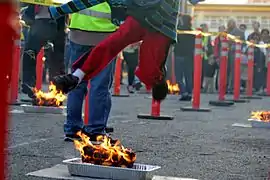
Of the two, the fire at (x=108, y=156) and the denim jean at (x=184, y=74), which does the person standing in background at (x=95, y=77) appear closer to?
the fire at (x=108, y=156)

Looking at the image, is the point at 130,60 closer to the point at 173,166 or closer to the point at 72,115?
the point at 72,115

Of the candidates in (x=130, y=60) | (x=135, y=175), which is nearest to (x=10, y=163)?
(x=135, y=175)

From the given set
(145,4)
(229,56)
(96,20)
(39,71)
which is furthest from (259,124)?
(229,56)

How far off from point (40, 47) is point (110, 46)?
18.3 ft

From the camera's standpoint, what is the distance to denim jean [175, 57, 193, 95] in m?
13.8

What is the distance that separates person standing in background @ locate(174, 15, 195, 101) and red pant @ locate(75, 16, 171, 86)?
9.33 m

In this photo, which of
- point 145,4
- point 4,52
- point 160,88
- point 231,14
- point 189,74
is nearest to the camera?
point 4,52

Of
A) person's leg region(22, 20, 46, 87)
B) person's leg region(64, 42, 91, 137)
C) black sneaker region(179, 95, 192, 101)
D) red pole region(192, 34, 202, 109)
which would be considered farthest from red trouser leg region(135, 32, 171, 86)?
black sneaker region(179, 95, 192, 101)

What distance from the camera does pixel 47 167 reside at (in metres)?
4.09

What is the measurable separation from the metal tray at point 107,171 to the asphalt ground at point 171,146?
0.28 meters

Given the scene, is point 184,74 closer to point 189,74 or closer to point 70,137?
point 189,74

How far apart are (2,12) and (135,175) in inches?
102

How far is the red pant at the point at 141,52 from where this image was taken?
4.36 m

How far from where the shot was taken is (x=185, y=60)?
13984 millimetres
